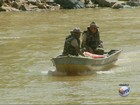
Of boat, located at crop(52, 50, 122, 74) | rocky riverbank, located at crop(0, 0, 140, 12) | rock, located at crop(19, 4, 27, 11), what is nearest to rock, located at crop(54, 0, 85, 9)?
rocky riverbank, located at crop(0, 0, 140, 12)

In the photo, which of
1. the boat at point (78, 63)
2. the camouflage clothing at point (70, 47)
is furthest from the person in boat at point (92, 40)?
the camouflage clothing at point (70, 47)

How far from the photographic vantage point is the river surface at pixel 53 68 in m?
12.9

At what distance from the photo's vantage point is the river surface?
12.9 metres

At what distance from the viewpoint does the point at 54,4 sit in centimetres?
5106

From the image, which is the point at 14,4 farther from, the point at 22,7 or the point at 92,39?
the point at 92,39

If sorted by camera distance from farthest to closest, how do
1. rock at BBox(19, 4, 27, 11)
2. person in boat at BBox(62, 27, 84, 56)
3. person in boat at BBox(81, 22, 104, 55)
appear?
rock at BBox(19, 4, 27, 11)
person in boat at BBox(81, 22, 104, 55)
person in boat at BBox(62, 27, 84, 56)

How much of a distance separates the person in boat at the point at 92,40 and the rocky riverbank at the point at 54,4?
30472mm

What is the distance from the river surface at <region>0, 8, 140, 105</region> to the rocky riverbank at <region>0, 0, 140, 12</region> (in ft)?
38.3

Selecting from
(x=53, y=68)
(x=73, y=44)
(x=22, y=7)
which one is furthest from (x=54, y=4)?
(x=73, y=44)

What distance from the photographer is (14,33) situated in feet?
99.6

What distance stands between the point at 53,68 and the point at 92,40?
1.61 metres

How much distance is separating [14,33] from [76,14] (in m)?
13.4

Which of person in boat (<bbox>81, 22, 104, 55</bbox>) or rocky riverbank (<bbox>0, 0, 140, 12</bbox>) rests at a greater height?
person in boat (<bbox>81, 22, 104, 55</bbox>)

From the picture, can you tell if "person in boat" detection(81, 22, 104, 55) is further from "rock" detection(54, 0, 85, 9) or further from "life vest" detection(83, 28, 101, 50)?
"rock" detection(54, 0, 85, 9)
